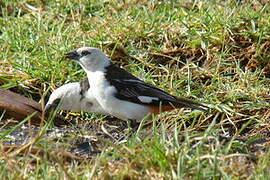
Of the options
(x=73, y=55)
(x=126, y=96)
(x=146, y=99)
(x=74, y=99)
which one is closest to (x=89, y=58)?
(x=73, y=55)

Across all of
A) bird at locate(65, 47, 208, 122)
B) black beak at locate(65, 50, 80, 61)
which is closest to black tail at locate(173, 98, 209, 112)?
bird at locate(65, 47, 208, 122)

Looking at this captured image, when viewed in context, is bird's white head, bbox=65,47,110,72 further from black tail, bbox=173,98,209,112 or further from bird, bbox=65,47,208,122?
black tail, bbox=173,98,209,112

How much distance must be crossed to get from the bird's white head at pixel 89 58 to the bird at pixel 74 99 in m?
0.20

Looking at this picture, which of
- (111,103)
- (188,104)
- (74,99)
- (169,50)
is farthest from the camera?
(169,50)

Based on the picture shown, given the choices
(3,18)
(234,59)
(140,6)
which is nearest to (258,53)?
(234,59)

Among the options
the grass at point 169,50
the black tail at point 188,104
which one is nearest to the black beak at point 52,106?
the grass at point 169,50

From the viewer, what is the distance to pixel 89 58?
19.6ft

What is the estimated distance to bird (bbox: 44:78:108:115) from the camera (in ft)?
19.4

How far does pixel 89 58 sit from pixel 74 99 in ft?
1.43

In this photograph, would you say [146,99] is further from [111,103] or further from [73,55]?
[73,55]

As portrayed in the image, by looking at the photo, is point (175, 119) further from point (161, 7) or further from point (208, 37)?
point (161, 7)

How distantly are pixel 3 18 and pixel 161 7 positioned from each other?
2.01 m

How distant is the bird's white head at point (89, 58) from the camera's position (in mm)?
5949

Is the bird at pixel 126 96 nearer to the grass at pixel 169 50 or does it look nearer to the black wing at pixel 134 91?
the black wing at pixel 134 91
